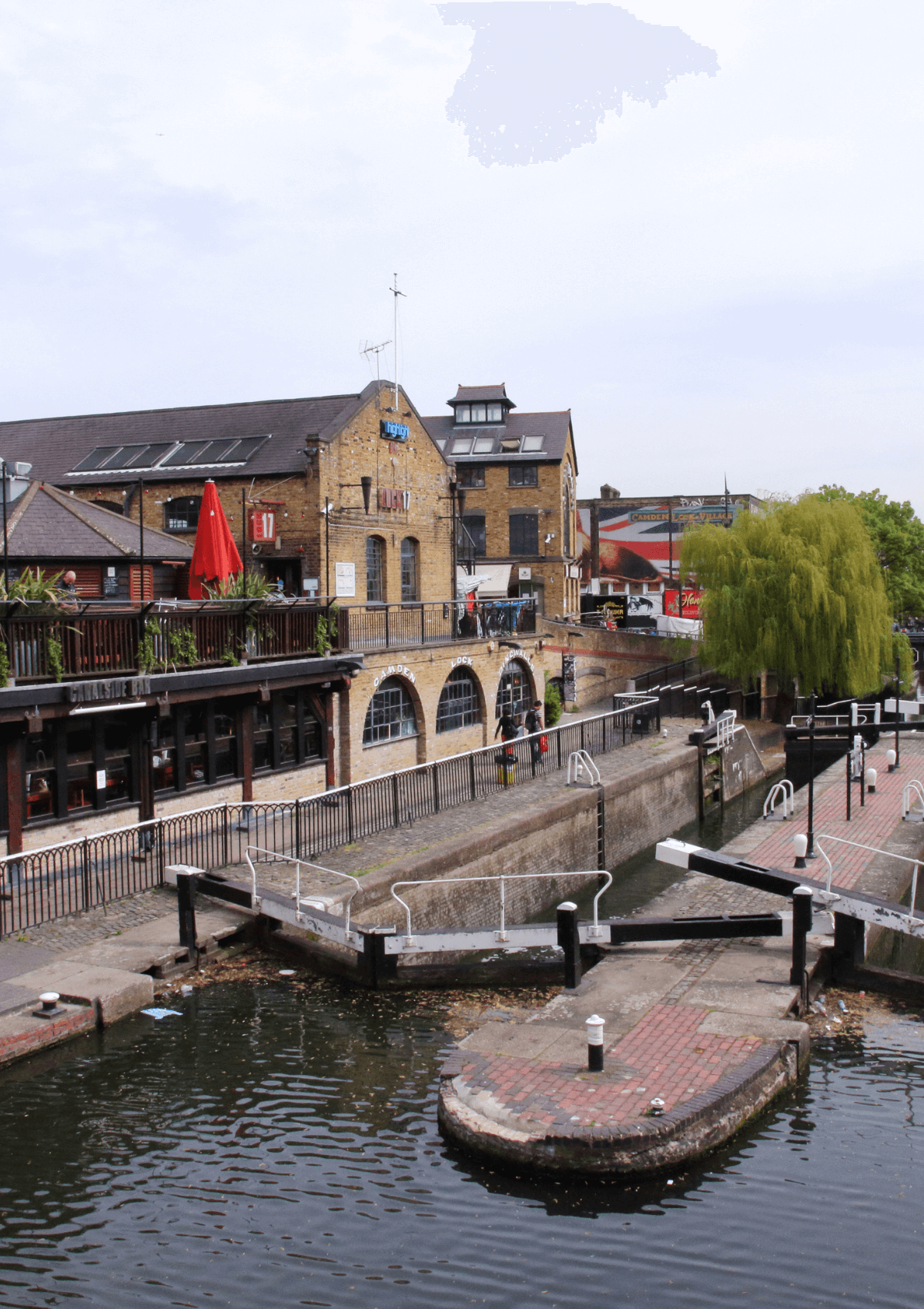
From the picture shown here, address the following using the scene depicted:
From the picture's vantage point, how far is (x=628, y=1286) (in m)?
6.94

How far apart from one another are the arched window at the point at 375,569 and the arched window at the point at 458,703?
2626 millimetres

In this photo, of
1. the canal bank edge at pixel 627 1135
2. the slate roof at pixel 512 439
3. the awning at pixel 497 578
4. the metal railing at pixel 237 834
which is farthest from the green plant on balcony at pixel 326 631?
the slate roof at pixel 512 439

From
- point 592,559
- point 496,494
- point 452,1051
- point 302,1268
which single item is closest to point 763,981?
point 452,1051

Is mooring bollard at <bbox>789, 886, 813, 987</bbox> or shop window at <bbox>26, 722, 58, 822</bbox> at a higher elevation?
shop window at <bbox>26, 722, 58, 822</bbox>

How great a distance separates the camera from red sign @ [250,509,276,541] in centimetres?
2203

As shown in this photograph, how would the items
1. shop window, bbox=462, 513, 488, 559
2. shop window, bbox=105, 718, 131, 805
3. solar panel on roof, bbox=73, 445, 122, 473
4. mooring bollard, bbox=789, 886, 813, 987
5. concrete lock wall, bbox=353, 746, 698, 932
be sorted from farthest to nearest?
1. shop window, bbox=462, 513, 488, 559
2. solar panel on roof, bbox=73, 445, 122, 473
3. shop window, bbox=105, 718, 131, 805
4. concrete lock wall, bbox=353, 746, 698, 932
5. mooring bollard, bbox=789, 886, 813, 987

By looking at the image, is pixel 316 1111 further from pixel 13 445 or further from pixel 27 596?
pixel 13 445

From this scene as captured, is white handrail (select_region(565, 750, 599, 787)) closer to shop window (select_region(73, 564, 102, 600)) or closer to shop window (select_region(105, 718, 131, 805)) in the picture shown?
shop window (select_region(105, 718, 131, 805))

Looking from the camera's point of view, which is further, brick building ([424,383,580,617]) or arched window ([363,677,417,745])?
brick building ([424,383,580,617])

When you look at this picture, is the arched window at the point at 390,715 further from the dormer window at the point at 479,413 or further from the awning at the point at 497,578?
the dormer window at the point at 479,413

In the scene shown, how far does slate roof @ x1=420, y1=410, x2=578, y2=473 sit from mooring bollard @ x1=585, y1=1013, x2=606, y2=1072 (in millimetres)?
39992

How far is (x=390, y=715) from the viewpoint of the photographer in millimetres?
22859

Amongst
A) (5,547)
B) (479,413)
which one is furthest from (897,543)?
(5,547)

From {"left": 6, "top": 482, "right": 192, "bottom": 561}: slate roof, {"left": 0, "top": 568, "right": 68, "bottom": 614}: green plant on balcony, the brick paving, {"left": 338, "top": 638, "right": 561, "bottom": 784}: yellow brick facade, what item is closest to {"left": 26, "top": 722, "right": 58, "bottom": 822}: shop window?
{"left": 0, "top": 568, "right": 68, "bottom": 614}: green plant on balcony
